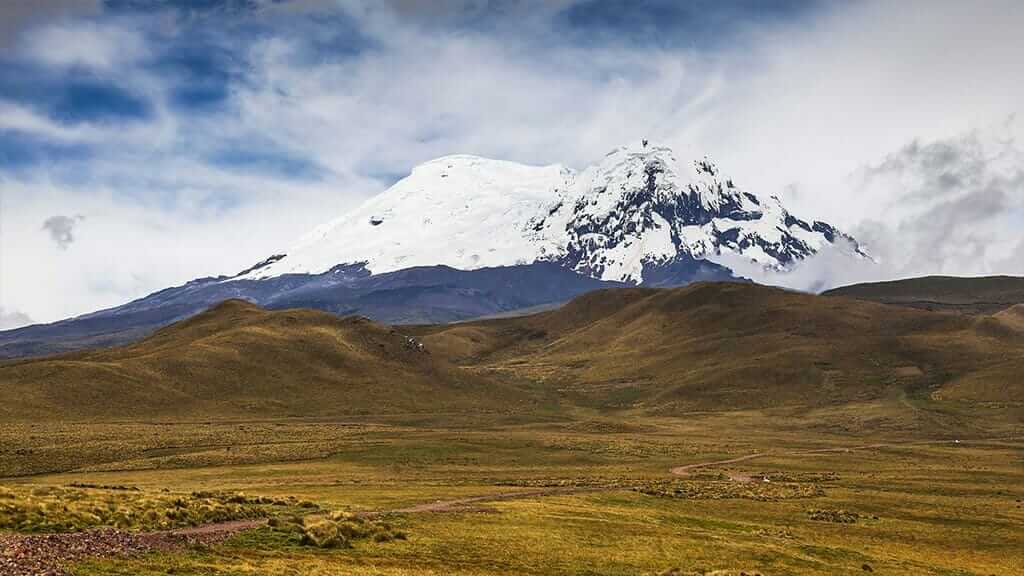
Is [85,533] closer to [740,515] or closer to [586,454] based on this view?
[740,515]

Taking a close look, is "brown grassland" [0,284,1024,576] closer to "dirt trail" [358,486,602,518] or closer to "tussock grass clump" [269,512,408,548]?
"tussock grass clump" [269,512,408,548]

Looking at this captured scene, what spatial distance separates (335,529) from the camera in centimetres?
4844

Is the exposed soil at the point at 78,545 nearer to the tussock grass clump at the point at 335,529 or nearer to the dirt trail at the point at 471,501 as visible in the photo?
the tussock grass clump at the point at 335,529

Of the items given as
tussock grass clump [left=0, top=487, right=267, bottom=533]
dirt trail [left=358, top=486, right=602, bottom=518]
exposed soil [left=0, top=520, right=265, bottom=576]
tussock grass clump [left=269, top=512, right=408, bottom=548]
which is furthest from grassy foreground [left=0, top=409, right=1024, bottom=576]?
exposed soil [left=0, top=520, right=265, bottom=576]

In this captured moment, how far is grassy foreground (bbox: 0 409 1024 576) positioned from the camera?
157 feet

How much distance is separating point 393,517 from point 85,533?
2061cm

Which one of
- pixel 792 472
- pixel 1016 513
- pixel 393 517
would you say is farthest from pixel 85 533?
pixel 792 472

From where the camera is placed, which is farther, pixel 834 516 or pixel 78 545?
pixel 834 516

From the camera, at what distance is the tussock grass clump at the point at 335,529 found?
4712 cm

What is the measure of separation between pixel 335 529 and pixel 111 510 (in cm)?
1188

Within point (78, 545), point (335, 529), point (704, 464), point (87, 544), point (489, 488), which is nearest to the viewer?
point (78, 545)

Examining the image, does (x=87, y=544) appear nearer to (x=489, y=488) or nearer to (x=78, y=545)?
(x=78, y=545)

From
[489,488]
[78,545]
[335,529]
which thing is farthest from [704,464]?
[78,545]

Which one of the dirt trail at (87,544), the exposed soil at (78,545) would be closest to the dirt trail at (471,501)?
the dirt trail at (87,544)
